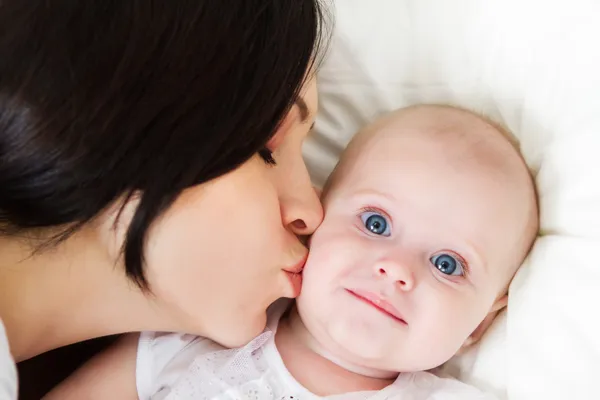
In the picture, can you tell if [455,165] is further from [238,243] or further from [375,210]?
[238,243]

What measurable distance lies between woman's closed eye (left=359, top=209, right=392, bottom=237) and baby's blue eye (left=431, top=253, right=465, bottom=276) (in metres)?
0.07

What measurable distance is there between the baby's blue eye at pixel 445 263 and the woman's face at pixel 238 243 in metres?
0.17

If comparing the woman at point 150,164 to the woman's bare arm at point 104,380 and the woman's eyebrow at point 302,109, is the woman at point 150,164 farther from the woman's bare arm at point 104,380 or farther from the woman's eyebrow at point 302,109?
the woman's bare arm at point 104,380

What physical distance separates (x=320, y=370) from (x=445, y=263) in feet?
0.76

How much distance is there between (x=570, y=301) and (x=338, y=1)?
62 cm

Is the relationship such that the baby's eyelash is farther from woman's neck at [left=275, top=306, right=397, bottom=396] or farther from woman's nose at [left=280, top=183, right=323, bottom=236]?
woman's neck at [left=275, top=306, right=397, bottom=396]

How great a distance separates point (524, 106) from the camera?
43.4 inches

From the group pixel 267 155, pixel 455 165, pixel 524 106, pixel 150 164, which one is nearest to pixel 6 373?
pixel 150 164

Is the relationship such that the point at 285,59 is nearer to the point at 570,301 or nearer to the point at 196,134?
the point at 196,134

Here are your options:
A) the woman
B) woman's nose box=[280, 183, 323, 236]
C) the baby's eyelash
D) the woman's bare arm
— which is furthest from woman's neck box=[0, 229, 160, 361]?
the baby's eyelash

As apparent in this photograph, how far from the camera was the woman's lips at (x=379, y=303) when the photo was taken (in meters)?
0.94

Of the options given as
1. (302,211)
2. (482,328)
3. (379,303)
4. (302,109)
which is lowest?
(482,328)

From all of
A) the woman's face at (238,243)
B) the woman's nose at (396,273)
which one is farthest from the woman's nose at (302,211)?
the woman's nose at (396,273)

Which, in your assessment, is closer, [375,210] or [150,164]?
[150,164]
